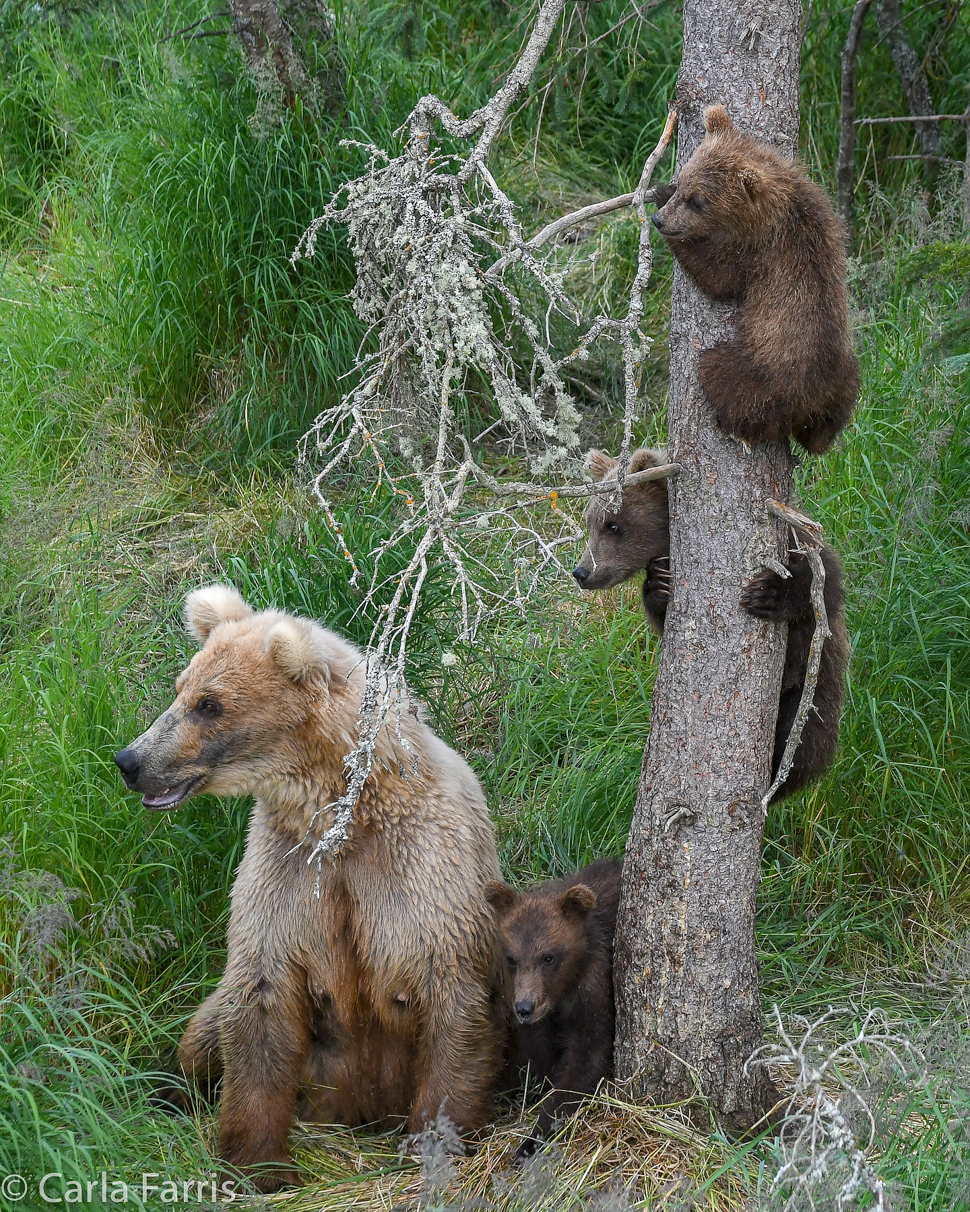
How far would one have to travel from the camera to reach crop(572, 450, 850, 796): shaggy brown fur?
12.0 ft

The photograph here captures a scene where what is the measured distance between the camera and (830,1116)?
305cm

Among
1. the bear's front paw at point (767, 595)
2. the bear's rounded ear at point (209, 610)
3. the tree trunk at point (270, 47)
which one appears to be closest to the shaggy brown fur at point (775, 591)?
the bear's front paw at point (767, 595)

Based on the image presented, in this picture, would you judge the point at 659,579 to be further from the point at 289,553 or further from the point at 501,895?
the point at 289,553

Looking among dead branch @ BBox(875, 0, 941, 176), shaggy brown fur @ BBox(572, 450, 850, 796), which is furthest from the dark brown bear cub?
dead branch @ BBox(875, 0, 941, 176)

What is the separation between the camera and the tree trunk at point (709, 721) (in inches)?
137

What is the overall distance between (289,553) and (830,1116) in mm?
3501

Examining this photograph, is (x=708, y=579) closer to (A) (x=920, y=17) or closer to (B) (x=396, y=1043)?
(B) (x=396, y=1043)

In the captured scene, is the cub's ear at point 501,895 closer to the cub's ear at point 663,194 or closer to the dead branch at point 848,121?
the cub's ear at point 663,194

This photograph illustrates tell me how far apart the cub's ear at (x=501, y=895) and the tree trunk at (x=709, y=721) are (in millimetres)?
454

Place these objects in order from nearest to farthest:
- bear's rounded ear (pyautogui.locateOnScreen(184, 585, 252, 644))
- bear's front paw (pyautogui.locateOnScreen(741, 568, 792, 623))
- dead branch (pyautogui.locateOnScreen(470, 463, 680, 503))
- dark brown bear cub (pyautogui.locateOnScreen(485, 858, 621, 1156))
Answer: dead branch (pyautogui.locateOnScreen(470, 463, 680, 503)) → bear's front paw (pyautogui.locateOnScreen(741, 568, 792, 623)) → dark brown bear cub (pyautogui.locateOnScreen(485, 858, 621, 1156)) → bear's rounded ear (pyautogui.locateOnScreen(184, 585, 252, 644))

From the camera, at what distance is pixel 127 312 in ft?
24.4

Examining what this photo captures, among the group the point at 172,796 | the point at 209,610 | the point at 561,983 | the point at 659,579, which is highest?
the point at 659,579

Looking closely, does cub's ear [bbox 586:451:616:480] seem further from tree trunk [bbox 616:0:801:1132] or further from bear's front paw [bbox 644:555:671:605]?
tree trunk [bbox 616:0:801:1132]

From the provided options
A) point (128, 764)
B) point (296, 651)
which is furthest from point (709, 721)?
point (128, 764)
